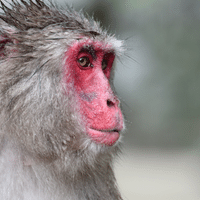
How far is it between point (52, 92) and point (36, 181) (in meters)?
0.61

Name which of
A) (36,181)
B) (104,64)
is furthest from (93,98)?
(36,181)

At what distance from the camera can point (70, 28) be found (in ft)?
7.61

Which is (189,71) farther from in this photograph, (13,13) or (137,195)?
(13,13)

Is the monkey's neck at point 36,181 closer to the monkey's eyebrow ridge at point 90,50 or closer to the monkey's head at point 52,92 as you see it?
the monkey's head at point 52,92

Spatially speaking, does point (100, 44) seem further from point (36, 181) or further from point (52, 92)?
point (36, 181)

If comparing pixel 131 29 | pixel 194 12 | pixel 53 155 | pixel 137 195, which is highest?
pixel 194 12

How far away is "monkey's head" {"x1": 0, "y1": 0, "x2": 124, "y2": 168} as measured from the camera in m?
2.13

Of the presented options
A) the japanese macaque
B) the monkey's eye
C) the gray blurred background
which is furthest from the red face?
the gray blurred background

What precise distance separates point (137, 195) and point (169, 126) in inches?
114

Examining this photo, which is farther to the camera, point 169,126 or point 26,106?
point 169,126

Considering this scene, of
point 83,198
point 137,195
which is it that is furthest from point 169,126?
point 83,198

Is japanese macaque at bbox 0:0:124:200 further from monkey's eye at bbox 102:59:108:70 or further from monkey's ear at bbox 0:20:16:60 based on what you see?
monkey's eye at bbox 102:59:108:70

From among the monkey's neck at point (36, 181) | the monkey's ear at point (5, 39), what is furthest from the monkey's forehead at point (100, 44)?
the monkey's neck at point (36, 181)

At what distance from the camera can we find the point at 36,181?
218 centimetres
